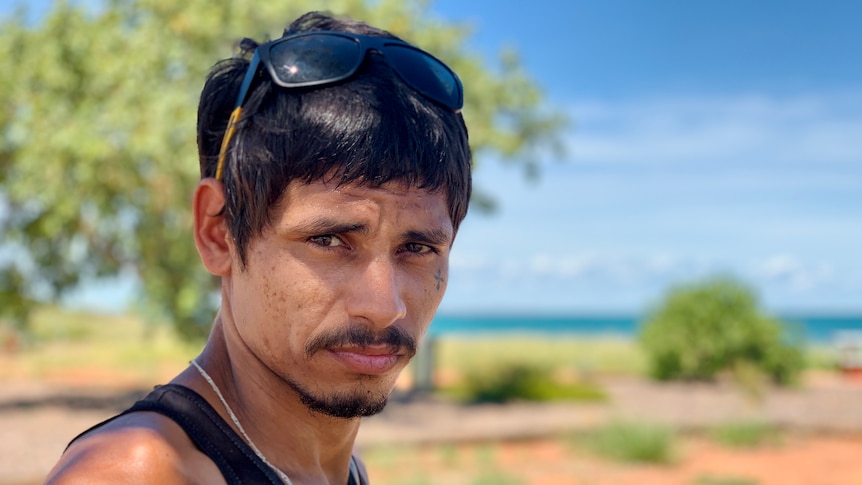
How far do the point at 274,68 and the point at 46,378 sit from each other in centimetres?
1979

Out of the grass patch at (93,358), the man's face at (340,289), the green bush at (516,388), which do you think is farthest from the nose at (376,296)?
the green bush at (516,388)

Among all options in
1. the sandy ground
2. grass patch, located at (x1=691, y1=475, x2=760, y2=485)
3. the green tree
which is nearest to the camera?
grass patch, located at (x1=691, y1=475, x2=760, y2=485)

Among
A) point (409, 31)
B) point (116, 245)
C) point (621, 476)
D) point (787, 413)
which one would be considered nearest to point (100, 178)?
point (116, 245)

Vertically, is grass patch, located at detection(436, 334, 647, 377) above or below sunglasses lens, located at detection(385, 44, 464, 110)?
above

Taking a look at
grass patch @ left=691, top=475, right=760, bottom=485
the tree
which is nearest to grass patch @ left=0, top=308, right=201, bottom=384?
the tree

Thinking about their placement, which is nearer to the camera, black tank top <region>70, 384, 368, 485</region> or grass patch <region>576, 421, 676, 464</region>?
black tank top <region>70, 384, 368, 485</region>

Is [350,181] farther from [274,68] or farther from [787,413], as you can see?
[787,413]

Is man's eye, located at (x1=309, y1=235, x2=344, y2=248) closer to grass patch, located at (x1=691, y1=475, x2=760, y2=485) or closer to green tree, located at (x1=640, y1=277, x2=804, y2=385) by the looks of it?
grass patch, located at (x1=691, y1=475, x2=760, y2=485)

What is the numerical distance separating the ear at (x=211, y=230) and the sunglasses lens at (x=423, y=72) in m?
0.39

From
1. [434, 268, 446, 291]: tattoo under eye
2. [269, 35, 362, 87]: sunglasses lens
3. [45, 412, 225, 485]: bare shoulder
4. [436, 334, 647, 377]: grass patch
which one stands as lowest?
[45, 412, 225, 485]: bare shoulder

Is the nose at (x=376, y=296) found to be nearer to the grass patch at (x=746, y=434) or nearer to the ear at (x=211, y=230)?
the ear at (x=211, y=230)

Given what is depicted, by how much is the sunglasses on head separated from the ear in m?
0.05

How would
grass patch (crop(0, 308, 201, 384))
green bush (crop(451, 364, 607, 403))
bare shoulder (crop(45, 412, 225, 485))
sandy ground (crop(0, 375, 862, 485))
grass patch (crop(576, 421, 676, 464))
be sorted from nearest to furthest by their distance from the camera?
bare shoulder (crop(45, 412, 225, 485)) → sandy ground (crop(0, 375, 862, 485)) → grass patch (crop(576, 421, 676, 464)) → green bush (crop(451, 364, 607, 403)) → grass patch (crop(0, 308, 201, 384))

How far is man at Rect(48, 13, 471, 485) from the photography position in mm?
1442
